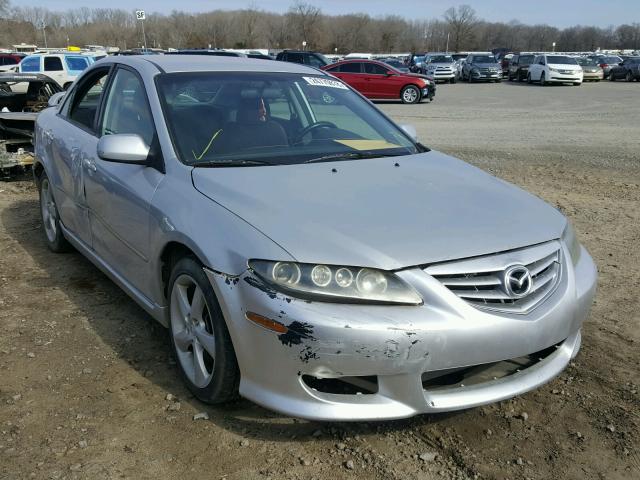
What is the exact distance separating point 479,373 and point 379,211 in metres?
0.83

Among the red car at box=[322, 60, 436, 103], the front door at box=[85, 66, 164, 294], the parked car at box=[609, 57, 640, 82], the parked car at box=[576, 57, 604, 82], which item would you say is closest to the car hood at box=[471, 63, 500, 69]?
the parked car at box=[576, 57, 604, 82]

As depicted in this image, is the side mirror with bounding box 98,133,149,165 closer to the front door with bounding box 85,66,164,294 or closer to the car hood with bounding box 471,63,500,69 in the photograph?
the front door with bounding box 85,66,164,294

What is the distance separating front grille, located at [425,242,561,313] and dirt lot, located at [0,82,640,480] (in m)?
0.67

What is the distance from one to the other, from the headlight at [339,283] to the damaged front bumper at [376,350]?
0.10 feet

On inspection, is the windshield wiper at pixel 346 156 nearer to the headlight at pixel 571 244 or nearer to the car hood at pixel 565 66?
the headlight at pixel 571 244

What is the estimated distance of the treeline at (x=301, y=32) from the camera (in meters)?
117

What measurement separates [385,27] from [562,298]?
468ft

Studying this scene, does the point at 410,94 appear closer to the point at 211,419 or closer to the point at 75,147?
the point at 75,147

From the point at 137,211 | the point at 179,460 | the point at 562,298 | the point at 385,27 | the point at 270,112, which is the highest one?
the point at 385,27

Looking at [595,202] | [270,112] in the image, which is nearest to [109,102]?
[270,112]

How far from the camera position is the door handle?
13.1 ft

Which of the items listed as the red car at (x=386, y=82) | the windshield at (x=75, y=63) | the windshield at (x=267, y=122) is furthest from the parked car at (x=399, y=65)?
the windshield at (x=267, y=122)

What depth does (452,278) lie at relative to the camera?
2514mm

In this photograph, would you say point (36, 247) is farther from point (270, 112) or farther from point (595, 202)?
point (595, 202)
